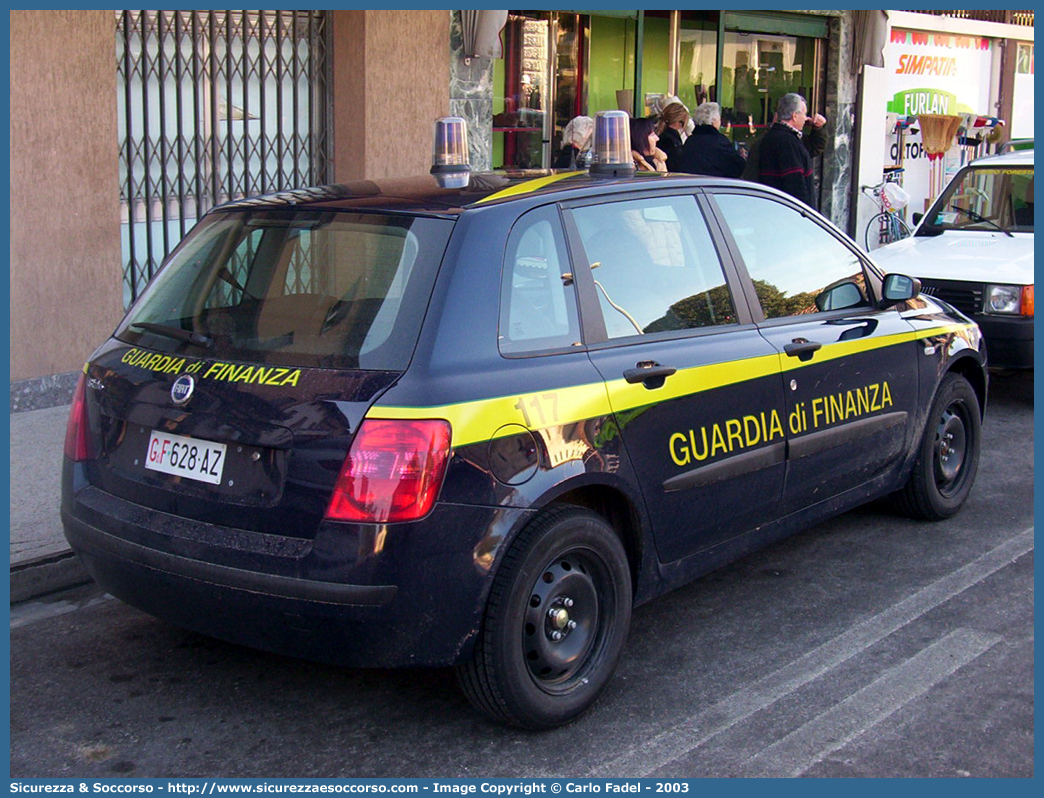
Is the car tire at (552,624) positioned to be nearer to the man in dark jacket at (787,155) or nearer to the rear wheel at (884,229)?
the man in dark jacket at (787,155)

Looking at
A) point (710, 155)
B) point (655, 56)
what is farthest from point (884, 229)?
point (710, 155)

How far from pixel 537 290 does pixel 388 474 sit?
2.79ft

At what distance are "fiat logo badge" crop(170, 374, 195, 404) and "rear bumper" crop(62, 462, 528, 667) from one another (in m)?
0.35

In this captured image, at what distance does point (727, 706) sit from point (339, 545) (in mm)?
1436

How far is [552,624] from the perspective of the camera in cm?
392

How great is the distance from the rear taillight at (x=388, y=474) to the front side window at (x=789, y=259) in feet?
6.11

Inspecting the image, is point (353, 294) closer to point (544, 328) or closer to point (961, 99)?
point (544, 328)

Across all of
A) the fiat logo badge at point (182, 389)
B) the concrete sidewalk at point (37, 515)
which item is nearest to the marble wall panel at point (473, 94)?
the concrete sidewalk at point (37, 515)

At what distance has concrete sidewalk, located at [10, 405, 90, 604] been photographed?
515cm

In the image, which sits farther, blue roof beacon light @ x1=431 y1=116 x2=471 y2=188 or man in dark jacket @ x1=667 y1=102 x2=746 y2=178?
man in dark jacket @ x1=667 y1=102 x2=746 y2=178

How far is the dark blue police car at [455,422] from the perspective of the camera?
355cm

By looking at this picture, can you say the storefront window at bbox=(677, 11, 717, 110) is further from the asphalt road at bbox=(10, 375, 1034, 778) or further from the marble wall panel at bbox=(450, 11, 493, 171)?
the asphalt road at bbox=(10, 375, 1034, 778)

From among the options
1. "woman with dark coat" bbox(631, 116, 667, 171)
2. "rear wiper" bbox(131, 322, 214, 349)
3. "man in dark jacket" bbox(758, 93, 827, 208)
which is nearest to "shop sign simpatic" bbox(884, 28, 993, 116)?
"man in dark jacket" bbox(758, 93, 827, 208)

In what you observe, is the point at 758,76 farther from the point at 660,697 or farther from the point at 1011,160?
the point at 660,697
